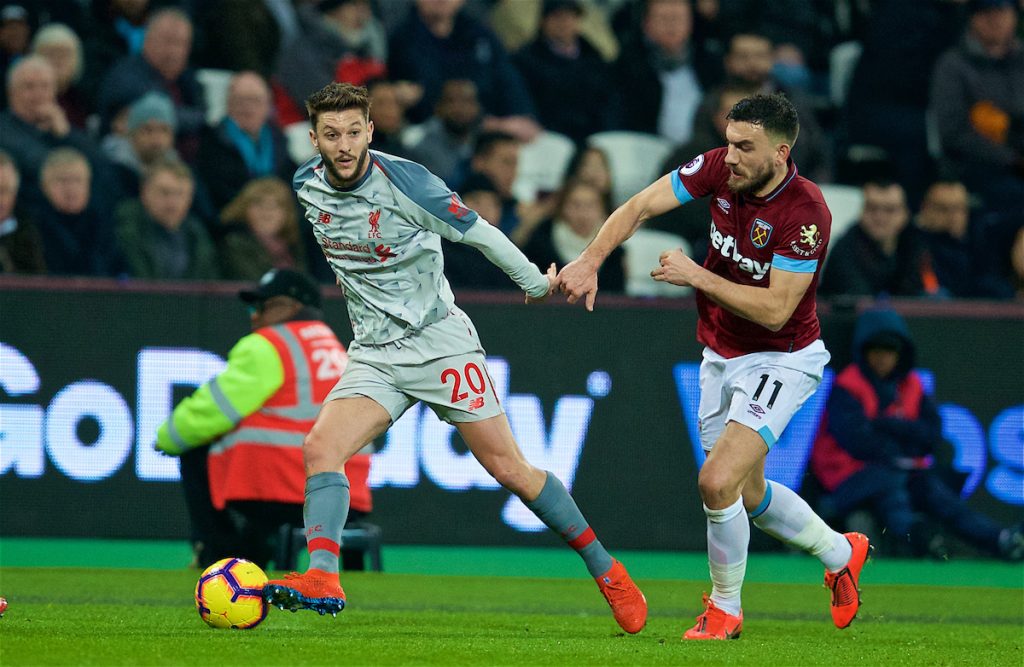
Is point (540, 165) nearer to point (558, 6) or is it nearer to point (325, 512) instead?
point (558, 6)

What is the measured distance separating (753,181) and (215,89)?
8.20 metres

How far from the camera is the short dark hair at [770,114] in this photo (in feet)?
23.0

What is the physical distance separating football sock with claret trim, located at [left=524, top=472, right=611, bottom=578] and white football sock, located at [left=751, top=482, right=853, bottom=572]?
0.89 metres

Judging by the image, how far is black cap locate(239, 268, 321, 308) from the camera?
31.0ft

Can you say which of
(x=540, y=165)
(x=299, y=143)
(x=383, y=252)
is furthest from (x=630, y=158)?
(x=383, y=252)

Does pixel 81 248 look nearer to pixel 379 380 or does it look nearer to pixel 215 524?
pixel 215 524

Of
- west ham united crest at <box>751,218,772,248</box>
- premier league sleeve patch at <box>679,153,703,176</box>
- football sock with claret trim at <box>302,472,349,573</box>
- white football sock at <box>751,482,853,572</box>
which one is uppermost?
premier league sleeve patch at <box>679,153,703,176</box>

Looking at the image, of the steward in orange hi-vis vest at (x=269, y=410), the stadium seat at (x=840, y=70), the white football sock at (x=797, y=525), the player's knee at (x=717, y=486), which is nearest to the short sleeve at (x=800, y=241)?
the player's knee at (x=717, y=486)

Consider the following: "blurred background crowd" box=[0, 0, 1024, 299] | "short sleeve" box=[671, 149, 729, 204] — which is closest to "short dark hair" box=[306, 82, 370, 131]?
"short sleeve" box=[671, 149, 729, 204]

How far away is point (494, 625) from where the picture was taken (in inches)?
302

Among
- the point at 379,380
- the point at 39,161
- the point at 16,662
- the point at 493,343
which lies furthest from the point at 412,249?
the point at 39,161

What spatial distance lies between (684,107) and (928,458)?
4588 mm

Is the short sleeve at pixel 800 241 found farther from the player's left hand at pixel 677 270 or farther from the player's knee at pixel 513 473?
the player's knee at pixel 513 473

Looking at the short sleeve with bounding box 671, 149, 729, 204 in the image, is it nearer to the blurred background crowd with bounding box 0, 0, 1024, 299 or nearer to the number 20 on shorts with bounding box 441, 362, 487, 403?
the number 20 on shorts with bounding box 441, 362, 487, 403
